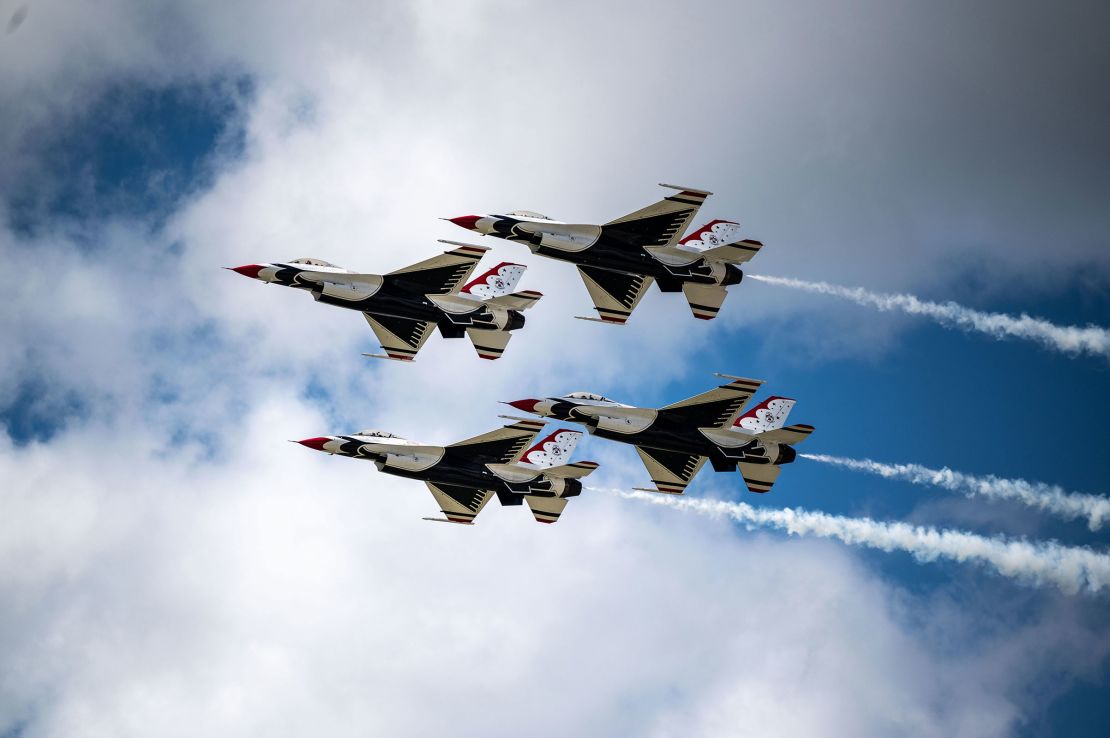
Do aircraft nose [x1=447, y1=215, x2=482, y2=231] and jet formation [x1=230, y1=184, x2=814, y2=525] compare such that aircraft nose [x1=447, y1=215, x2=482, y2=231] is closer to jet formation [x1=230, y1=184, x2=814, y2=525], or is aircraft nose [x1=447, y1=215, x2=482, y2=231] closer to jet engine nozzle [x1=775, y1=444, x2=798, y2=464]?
jet formation [x1=230, y1=184, x2=814, y2=525]

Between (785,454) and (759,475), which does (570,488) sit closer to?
(759,475)

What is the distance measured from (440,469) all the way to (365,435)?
15.4ft

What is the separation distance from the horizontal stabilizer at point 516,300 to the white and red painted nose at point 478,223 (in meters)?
4.34

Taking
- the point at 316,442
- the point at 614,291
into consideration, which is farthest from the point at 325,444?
the point at 614,291

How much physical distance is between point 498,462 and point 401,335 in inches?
358

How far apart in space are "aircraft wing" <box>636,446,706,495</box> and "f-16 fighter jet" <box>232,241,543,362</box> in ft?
33.8

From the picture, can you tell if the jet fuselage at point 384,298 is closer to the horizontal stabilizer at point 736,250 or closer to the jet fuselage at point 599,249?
the jet fuselage at point 599,249

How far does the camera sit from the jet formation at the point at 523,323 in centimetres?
10838

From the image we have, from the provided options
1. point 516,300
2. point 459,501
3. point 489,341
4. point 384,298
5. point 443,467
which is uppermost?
point 516,300

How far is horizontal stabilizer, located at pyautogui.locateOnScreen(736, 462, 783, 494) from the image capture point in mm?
111000

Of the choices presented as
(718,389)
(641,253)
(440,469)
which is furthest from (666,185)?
(440,469)

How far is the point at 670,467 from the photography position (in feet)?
368

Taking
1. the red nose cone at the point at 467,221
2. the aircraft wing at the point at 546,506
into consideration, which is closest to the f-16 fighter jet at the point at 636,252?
the red nose cone at the point at 467,221

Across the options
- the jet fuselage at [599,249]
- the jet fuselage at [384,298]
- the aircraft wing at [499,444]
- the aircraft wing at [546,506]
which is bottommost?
the aircraft wing at [546,506]
